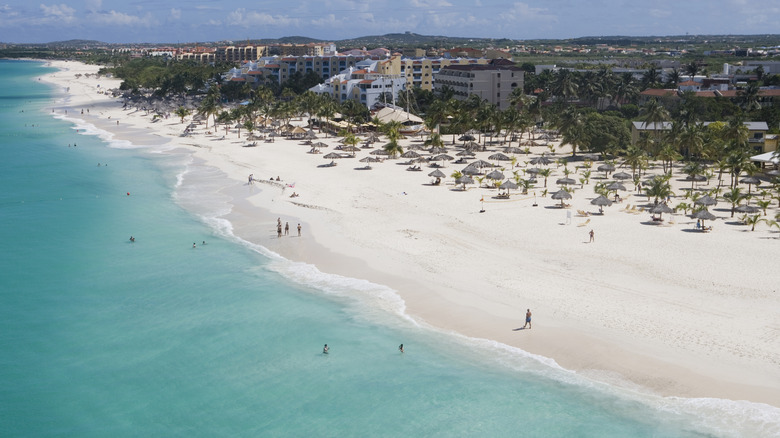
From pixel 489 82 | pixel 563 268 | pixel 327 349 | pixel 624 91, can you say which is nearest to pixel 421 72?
pixel 489 82

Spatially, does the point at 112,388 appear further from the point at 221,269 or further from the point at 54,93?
the point at 54,93

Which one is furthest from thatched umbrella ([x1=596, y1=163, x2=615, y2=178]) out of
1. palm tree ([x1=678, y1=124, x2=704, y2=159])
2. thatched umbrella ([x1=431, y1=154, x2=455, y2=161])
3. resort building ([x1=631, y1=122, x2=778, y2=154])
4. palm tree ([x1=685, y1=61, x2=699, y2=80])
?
palm tree ([x1=685, y1=61, x2=699, y2=80])

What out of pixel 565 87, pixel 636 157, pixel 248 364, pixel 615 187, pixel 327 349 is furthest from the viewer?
pixel 565 87

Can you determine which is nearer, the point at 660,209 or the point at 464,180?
the point at 660,209

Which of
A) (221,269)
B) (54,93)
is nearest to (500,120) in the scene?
(221,269)

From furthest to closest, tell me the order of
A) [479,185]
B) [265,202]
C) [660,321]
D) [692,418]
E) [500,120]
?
[500,120], [479,185], [265,202], [660,321], [692,418]

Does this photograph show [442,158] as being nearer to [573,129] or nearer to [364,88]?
[573,129]

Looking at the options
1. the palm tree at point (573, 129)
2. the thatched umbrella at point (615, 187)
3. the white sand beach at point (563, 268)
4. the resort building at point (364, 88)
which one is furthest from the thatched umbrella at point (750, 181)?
the resort building at point (364, 88)
